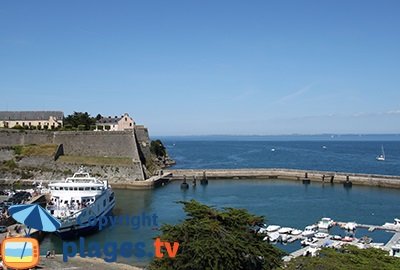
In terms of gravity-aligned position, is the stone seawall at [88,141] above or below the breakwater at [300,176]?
above

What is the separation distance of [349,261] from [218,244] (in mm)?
4105

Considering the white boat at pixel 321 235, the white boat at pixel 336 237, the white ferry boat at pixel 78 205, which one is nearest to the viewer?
the white ferry boat at pixel 78 205

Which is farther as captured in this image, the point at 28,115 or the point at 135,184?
the point at 28,115

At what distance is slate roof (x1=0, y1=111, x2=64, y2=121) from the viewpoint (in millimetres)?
68562

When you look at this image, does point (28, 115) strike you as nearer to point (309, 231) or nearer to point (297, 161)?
point (297, 161)

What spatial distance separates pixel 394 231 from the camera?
99.0 ft

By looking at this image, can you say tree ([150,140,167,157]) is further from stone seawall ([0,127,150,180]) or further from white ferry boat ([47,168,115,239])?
white ferry boat ([47,168,115,239])

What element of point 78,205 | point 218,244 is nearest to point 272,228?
point 78,205

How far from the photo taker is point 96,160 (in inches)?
2034

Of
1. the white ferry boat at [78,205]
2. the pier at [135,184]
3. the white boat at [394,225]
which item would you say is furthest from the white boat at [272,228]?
the pier at [135,184]

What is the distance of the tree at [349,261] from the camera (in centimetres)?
1363

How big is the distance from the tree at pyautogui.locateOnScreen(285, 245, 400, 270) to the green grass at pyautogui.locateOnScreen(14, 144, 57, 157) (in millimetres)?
41100

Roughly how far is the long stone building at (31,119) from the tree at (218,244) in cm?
5492

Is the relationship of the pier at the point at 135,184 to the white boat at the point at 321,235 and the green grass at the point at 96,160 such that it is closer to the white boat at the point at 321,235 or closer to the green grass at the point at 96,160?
the green grass at the point at 96,160
